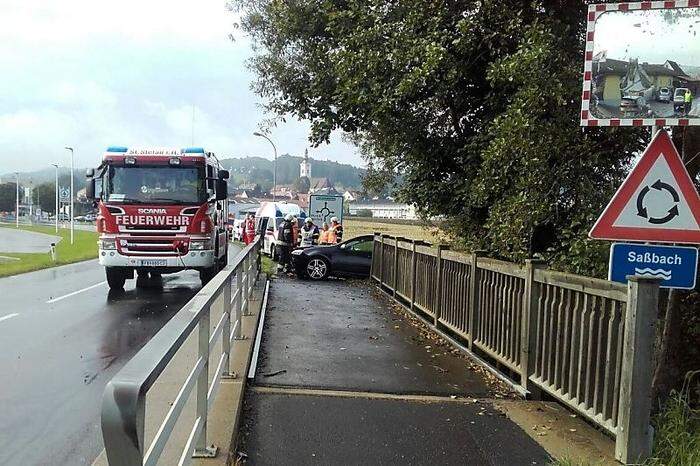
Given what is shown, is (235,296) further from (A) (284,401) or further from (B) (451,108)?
(B) (451,108)

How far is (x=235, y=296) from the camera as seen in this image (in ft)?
22.2

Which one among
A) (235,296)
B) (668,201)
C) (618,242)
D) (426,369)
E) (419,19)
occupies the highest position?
(419,19)

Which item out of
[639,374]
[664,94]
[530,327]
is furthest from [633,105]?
[530,327]

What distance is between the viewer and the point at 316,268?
17109 millimetres

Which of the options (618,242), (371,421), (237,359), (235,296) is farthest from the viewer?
(235,296)

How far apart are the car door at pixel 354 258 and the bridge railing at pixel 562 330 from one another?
832 centimetres

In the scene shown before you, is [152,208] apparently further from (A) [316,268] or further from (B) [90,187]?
(A) [316,268]

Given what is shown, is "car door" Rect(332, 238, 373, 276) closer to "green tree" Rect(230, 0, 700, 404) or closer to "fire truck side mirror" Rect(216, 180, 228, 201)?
"green tree" Rect(230, 0, 700, 404)

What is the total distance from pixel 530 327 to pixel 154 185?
980 cm

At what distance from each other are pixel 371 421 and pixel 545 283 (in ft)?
6.54

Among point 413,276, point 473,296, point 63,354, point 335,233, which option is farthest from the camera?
point 335,233

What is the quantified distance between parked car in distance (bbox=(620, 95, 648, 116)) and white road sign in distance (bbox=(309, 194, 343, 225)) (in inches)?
Answer: 729

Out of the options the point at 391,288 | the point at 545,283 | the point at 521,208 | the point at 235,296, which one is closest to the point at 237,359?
the point at 235,296

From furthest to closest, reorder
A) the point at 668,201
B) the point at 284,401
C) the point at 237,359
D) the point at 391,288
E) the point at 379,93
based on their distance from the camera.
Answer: the point at 391,288 < the point at 379,93 < the point at 237,359 < the point at 284,401 < the point at 668,201
